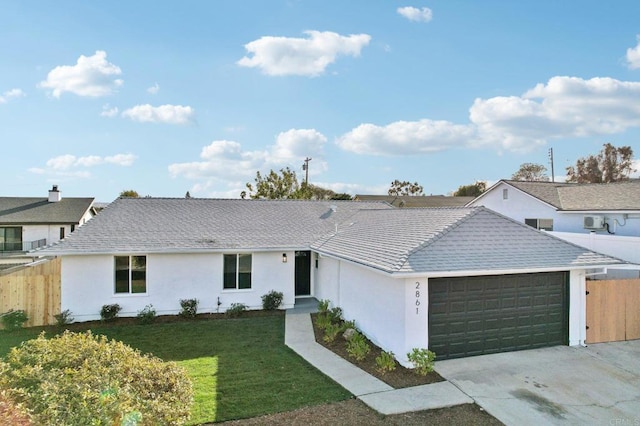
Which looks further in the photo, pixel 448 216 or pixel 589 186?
pixel 589 186

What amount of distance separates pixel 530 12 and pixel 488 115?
5.30 m

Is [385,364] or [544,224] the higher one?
[544,224]

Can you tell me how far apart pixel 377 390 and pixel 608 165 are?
5418cm

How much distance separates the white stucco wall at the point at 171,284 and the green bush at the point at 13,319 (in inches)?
48.2

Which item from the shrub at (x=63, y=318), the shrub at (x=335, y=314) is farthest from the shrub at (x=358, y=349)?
the shrub at (x=63, y=318)

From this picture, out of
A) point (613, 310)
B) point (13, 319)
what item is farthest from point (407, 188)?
point (13, 319)

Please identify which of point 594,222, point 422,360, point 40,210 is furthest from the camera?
point 40,210

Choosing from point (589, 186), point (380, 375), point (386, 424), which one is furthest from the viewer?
point (589, 186)

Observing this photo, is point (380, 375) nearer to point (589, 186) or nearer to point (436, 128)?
point (436, 128)

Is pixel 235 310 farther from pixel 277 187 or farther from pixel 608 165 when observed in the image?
pixel 608 165

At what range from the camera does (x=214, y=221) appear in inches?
675

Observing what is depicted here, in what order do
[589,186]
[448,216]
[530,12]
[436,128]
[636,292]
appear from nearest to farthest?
[636,292]
[448,216]
[530,12]
[436,128]
[589,186]

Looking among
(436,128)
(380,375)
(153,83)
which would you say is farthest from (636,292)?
(153,83)

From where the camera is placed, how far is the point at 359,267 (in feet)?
41.0
